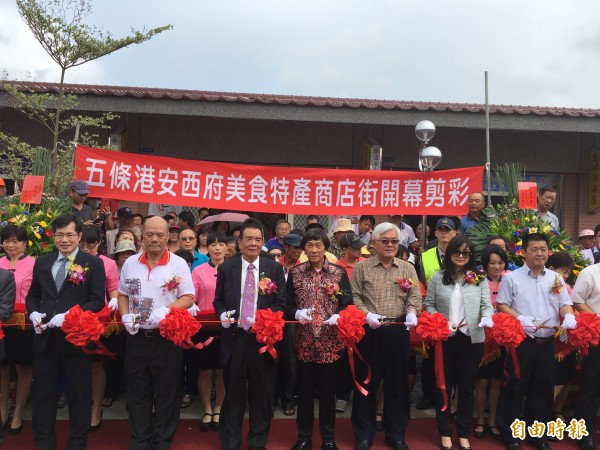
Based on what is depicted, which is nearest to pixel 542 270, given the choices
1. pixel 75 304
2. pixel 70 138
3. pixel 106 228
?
pixel 75 304

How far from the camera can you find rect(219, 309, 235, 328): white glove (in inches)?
164

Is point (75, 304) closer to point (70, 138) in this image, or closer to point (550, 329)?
point (550, 329)

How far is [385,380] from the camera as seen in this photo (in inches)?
179

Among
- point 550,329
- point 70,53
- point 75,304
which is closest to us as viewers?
point 75,304

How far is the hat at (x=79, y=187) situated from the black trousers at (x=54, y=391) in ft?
7.66

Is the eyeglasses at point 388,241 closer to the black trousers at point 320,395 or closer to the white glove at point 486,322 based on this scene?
the white glove at point 486,322

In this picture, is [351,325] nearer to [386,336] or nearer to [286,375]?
[386,336]

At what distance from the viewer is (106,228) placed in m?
7.19

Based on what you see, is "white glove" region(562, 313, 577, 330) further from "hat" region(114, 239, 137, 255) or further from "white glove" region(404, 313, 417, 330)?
"hat" region(114, 239, 137, 255)

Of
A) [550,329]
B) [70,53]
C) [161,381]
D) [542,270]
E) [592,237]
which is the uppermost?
[70,53]

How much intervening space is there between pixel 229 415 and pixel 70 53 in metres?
5.80

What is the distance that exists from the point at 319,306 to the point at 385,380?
0.86m

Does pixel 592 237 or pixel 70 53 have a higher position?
pixel 70 53

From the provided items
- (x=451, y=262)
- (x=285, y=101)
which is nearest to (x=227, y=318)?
(x=451, y=262)
